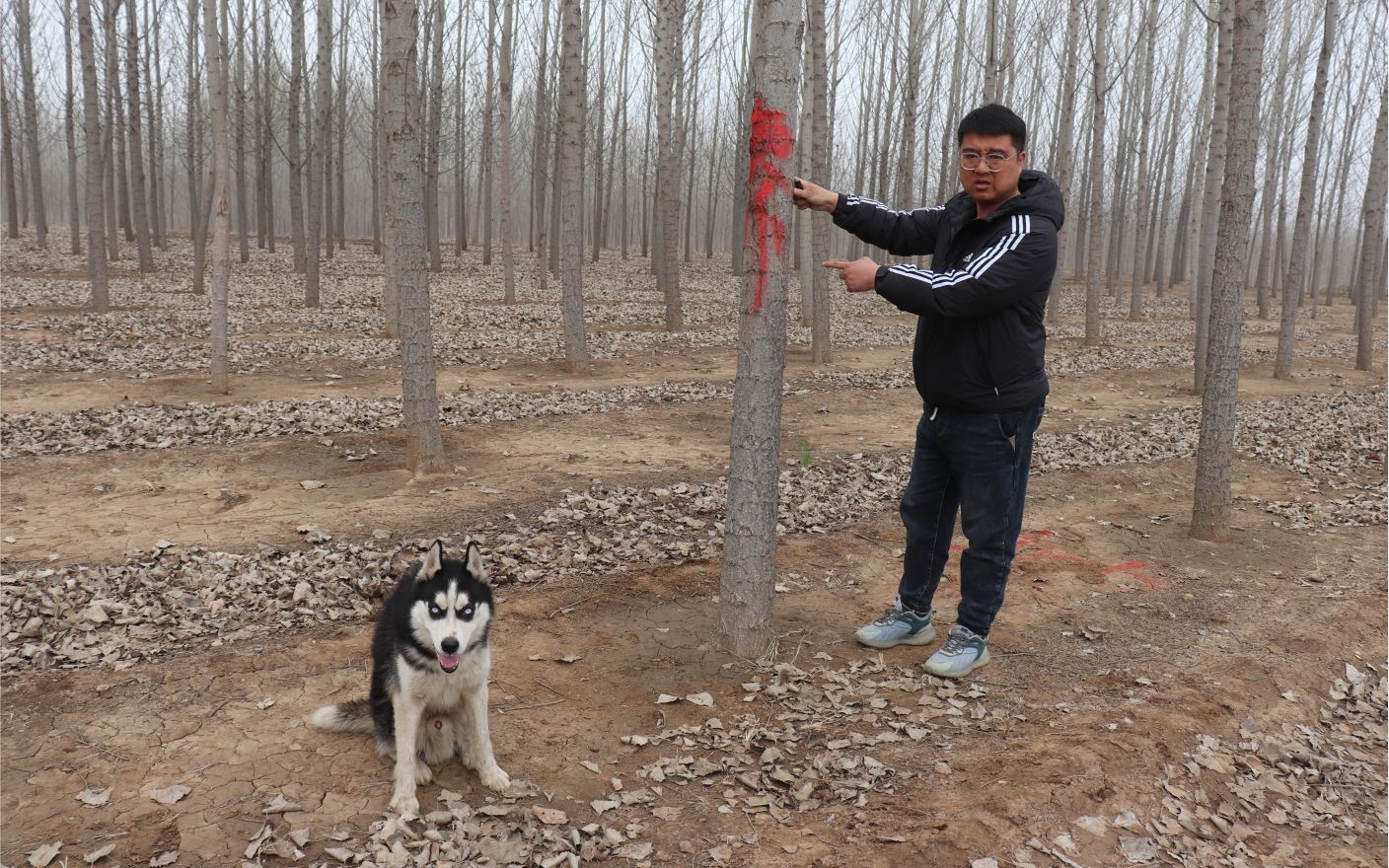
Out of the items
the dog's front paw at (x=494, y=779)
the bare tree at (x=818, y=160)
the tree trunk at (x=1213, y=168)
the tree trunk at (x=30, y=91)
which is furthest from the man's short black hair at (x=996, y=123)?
the tree trunk at (x=30, y=91)

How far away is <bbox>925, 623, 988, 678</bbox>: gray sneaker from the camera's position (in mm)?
4207

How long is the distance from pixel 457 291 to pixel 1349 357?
19.8 m

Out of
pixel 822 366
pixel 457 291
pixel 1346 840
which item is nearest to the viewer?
pixel 1346 840

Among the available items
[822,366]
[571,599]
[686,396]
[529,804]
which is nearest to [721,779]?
[529,804]

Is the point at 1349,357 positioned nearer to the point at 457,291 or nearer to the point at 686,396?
the point at 686,396

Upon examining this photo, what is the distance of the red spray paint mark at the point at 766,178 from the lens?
12.9 feet

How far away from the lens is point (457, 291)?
20797 mm

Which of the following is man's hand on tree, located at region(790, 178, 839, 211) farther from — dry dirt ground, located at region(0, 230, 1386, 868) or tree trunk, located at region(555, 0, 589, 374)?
tree trunk, located at region(555, 0, 589, 374)

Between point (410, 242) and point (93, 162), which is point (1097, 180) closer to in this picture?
point (410, 242)

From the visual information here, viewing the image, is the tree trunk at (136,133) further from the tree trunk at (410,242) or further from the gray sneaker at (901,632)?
the gray sneaker at (901,632)

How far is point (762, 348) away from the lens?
4.07 m

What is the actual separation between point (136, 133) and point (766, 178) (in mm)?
21666

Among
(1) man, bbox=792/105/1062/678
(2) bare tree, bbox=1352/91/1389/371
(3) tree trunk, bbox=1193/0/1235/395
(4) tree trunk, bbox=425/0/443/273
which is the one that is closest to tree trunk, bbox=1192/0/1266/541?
(1) man, bbox=792/105/1062/678

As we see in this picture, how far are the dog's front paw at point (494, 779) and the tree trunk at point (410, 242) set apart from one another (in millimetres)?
4283
